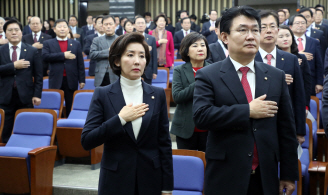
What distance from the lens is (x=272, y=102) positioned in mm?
1419

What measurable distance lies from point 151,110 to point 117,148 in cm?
22

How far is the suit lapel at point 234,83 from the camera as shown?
1460 mm

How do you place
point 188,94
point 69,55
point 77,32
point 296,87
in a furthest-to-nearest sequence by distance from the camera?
point 77,32 < point 69,55 < point 188,94 < point 296,87

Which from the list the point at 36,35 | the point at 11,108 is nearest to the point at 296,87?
the point at 11,108

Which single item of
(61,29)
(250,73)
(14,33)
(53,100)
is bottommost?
(53,100)

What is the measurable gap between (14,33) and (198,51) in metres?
2.26

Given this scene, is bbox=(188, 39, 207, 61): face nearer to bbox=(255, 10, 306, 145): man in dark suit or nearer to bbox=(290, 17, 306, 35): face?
bbox=(255, 10, 306, 145): man in dark suit

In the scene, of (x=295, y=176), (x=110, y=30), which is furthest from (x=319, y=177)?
(x=110, y=30)

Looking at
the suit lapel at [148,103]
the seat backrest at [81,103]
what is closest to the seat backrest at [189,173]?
the suit lapel at [148,103]

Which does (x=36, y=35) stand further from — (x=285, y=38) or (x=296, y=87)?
(x=296, y=87)

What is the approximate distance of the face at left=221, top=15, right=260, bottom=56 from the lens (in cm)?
147

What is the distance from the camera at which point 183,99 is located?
2480mm

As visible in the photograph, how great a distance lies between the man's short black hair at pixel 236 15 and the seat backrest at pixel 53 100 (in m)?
2.97

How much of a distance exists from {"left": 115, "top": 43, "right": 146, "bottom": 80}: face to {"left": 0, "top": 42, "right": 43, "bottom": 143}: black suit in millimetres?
2509
